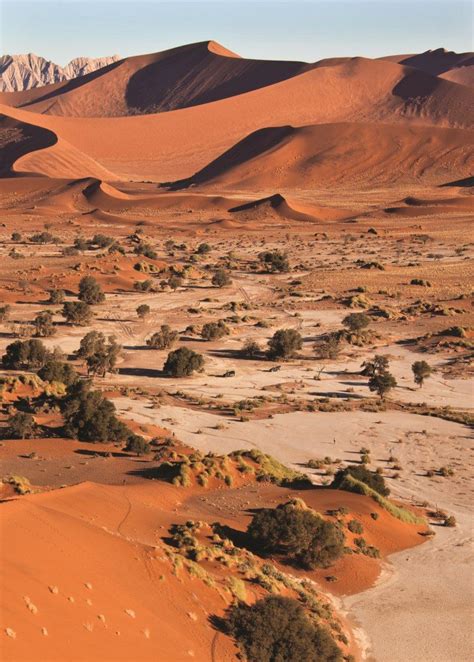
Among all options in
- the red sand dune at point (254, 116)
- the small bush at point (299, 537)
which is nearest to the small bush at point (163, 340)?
the small bush at point (299, 537)

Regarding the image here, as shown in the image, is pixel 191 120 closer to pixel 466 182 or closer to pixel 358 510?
pixel 466 182

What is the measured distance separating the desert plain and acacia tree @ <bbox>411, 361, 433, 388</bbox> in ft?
0.97

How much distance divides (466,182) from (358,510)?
9940 cm

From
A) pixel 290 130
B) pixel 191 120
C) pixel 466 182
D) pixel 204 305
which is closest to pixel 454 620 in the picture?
pixel 204 305

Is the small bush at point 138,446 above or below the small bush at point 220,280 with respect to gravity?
below

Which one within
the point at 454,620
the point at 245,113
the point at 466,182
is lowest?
the point at 454,620

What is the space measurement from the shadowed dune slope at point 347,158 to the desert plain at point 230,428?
27105mm

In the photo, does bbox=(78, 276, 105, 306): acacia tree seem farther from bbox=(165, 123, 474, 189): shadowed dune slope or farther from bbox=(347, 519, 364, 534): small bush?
bbox=(165, 123, 474, 189): shadowed dune slope

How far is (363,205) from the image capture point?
105125 mm

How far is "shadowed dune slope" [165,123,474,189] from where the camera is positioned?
124 meters

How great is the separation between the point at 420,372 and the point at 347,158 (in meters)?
95.3

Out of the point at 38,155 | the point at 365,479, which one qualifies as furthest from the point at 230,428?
the point at 38,155

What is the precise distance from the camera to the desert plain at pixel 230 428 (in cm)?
1420

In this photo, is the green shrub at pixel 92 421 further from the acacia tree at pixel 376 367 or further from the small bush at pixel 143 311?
the small bush at pixel 143 311
